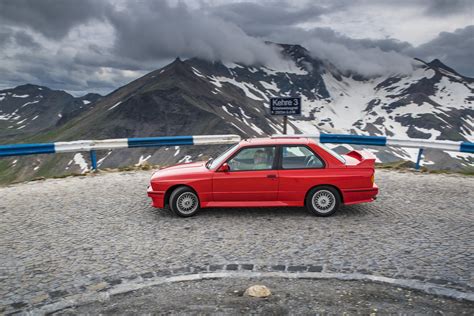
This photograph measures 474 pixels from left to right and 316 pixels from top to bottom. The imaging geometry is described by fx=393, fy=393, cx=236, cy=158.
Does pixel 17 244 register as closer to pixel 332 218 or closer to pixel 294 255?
pixel 294 255

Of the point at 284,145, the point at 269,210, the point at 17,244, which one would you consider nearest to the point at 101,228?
the point at 17,244

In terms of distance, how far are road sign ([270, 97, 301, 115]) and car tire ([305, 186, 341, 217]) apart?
19.0 feet

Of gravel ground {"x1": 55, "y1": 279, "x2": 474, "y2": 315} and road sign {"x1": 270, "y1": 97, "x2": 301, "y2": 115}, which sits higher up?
road sign {"x1": 270, "y1": 97, "x2": 301, "y2": 115}

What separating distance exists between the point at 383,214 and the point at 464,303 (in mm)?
3415

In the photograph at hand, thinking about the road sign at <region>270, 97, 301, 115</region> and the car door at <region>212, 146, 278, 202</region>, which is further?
the road sign at <region>270, 97, 301, 115</region>

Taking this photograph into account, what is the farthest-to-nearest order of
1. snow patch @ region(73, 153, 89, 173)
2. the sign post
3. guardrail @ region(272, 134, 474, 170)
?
snow patch @ region(73, 153, 89, 173) < the sign post < guardrail @ region(272, 134, 474, 170)

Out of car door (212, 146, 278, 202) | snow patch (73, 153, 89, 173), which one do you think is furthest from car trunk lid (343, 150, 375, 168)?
snow patch (73, 153, 89, 173)

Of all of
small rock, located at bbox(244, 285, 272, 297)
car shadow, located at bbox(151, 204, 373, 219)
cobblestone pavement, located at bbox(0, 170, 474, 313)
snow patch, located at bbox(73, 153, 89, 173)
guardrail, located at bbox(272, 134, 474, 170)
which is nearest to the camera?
small rock, located at bbox(244, 285, 272, 297)

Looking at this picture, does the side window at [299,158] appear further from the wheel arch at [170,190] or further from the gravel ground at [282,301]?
the gravel ground at [282,301]

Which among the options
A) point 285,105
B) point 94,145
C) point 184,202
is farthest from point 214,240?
point 94,145

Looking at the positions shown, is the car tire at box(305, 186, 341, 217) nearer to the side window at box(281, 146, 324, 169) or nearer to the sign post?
the side window at box(281, 146, 324, 169)

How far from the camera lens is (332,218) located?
7727 millimetres

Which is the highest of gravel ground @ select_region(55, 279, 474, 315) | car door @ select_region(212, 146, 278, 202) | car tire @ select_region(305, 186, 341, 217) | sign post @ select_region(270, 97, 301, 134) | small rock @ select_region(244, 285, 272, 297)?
sign post @ select_region(270, 97, 301, 134)

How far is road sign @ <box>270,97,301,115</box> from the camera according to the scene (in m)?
→ 13.2
